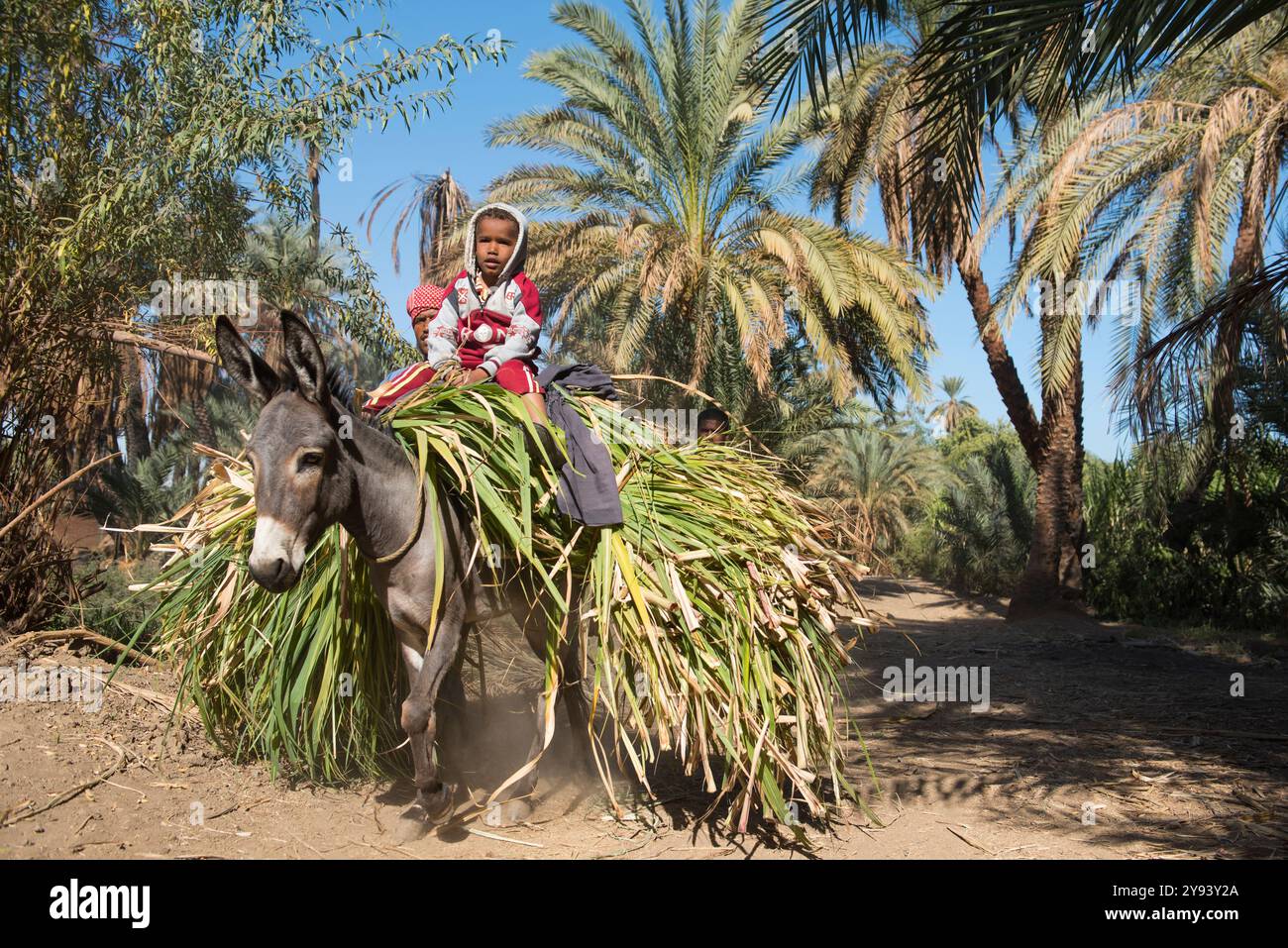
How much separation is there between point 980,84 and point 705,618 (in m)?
3.64

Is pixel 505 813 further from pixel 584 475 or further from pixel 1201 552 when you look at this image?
pixel 1201 552

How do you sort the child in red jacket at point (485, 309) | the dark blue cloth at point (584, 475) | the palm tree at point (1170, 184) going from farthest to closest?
the palm tree at point (1170, 184), the child in red jacket at point (485, 309), the dark blue cloth at point (584, 475)

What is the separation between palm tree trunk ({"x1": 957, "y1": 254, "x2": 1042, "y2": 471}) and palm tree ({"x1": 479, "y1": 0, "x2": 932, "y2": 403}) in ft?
2.99

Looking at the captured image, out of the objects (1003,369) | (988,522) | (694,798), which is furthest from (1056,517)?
(694,798)

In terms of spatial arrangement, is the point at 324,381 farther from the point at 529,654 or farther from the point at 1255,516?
the point at 1255,516

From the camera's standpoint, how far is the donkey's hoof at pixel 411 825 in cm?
388

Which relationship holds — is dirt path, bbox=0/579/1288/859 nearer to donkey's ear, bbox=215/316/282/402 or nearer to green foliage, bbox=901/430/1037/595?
donkey's ear, bbox=215/316/282/402

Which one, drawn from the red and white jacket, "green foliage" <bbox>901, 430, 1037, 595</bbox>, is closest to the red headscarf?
the red and white jacket

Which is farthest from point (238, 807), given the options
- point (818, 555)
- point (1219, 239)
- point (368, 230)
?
point (368, 230)

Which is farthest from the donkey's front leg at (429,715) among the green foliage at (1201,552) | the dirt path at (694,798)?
the green foliage at (1201,552)

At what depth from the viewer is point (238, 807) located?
4133 millimetres

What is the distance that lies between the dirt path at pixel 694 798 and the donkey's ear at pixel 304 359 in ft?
6.43

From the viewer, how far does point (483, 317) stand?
4574 mm

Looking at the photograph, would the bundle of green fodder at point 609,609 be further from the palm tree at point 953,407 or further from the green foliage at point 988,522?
the palm tree at point 953,407
